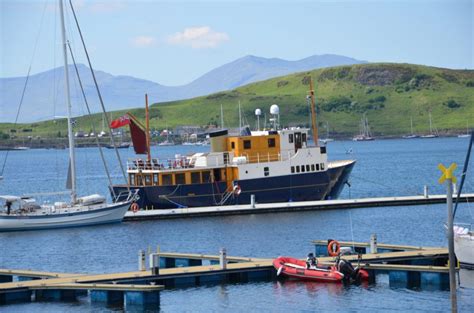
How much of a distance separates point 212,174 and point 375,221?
10.3 metres

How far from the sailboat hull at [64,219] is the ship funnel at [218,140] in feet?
25.0

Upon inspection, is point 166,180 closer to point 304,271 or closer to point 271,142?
point 271,142

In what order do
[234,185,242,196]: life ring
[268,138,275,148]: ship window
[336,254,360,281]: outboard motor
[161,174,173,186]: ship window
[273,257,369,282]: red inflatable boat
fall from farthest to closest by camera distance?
[268,138,275,148]: ship window
[234,185,242,196]: life ring
[161,174,173,186]: ship window
[273,257,369,282]: red inflatable boat
[336,254,360,281]: outboard motor

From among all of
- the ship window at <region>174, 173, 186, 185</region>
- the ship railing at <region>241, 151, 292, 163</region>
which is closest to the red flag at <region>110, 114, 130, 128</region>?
the ship window at <region>174, 173, 186, 185</region>

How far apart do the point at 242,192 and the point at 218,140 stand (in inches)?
141

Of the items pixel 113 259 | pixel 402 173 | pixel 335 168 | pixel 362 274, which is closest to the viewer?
pixel 362 274

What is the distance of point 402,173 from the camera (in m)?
114

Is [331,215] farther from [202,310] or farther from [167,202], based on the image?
[202,310]

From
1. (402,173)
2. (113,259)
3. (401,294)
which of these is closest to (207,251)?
(113,259)

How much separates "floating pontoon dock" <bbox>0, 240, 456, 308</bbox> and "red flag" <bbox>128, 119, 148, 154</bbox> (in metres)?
24.0

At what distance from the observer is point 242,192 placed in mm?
66250

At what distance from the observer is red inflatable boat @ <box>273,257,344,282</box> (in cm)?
4094

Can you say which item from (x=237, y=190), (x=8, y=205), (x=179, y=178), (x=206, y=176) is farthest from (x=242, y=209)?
(x=8, y=205)

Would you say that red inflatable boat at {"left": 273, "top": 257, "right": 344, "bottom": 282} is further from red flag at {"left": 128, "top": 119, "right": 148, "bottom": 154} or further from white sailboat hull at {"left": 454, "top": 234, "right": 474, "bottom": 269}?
red flag at {"left": 128, "top": 119, "right": 148, "bottom": 154}
